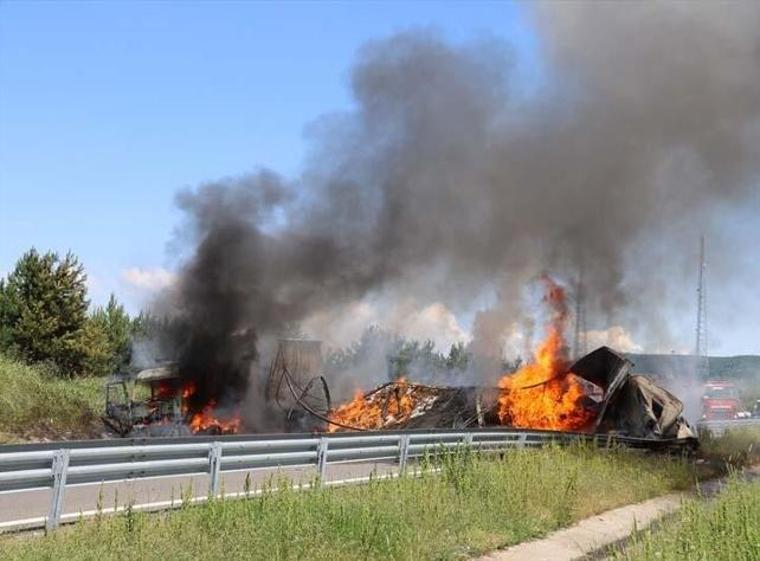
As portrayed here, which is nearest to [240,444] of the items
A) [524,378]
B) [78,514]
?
[78,514]

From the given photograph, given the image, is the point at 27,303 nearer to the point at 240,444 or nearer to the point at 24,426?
the point at 24,426

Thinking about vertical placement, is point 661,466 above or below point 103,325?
below

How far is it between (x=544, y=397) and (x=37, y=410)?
14735 mm

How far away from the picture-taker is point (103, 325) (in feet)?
170

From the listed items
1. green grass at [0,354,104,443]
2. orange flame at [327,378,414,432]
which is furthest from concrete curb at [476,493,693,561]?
green grass at [0,354,104,443]

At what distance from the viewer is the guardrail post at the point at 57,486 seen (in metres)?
7.85

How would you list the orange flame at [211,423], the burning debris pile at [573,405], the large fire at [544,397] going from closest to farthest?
the burning debris pile at [573,405], the large fire at [544,397], the orange flame at [211,423]

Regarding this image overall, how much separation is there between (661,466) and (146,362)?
15.3 metres

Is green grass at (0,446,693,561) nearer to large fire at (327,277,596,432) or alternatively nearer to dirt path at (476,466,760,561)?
dirt path at (476,466,760,561)

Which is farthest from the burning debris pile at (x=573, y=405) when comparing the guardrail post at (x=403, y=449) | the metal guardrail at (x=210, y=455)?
the guardrail post at (x=403, y=449)

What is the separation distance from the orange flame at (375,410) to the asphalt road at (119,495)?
9.39m

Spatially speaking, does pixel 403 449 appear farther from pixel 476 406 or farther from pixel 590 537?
pixel 476 406

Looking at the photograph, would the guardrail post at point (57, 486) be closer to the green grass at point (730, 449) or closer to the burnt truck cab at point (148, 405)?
the burnt truck cab at point (148, 405)

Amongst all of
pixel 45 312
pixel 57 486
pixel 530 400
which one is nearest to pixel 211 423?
pixel 530 400
